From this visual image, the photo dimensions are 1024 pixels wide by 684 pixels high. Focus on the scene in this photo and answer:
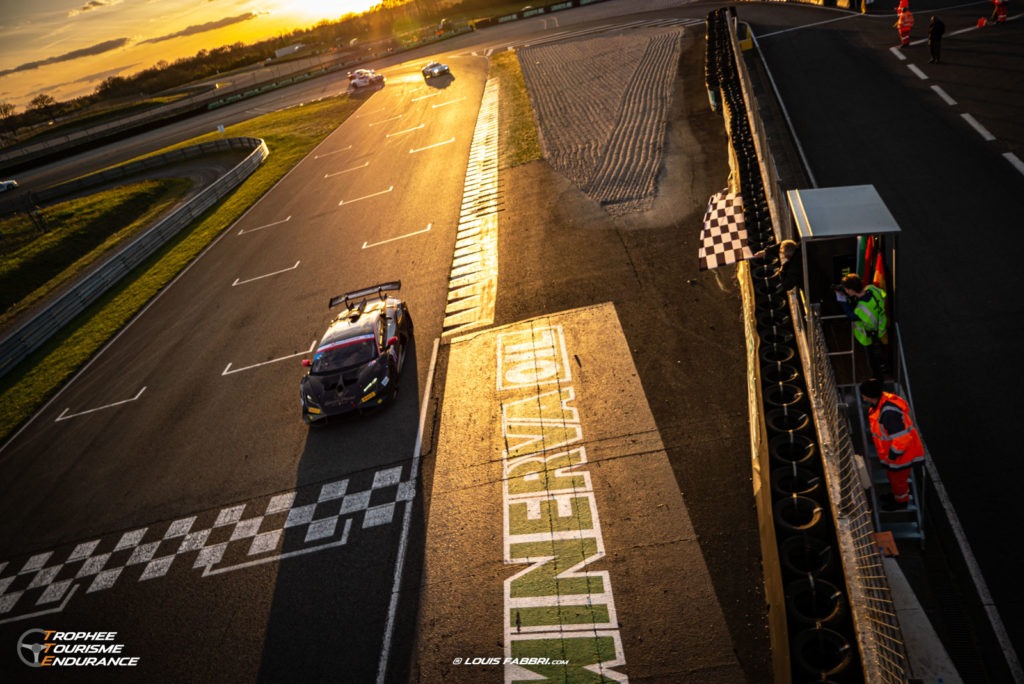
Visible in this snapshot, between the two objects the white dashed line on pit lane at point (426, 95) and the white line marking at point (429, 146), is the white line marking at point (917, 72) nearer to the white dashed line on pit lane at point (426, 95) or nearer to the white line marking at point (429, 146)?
the white line marking at point (429, 146)

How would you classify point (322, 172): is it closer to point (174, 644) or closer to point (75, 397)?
point (75, 397)

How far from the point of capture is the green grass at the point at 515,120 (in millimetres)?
24758

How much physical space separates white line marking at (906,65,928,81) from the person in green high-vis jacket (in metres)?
16.6

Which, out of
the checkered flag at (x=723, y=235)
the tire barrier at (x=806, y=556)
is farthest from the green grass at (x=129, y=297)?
the tire barrier at (x=806, y=556)

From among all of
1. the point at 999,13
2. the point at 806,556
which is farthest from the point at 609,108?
the point at 806,556

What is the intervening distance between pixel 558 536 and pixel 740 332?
5.69 metres

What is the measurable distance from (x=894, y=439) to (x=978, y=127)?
14.0m

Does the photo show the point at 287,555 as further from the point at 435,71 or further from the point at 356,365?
the point at 435,71

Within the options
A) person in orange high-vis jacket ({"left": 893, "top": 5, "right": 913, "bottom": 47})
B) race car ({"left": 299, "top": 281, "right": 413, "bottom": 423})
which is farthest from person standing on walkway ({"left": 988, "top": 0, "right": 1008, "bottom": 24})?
race car ({"left": 299, "top": 281, "right": 413, "bottom": 423})

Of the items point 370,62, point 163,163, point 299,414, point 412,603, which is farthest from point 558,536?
point 370,62

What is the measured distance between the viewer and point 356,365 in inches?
507

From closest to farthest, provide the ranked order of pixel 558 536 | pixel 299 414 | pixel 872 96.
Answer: pixel 558 536 < pixel 299 414 < pixel 872 96

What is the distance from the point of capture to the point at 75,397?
17.4 meters

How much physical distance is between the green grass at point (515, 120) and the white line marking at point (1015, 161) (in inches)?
561
